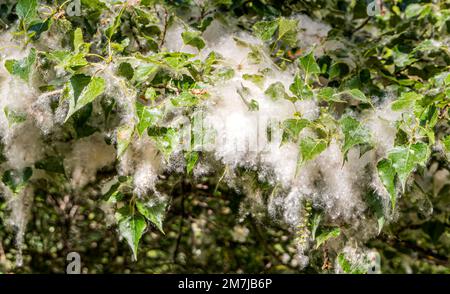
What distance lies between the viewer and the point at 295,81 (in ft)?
4.55

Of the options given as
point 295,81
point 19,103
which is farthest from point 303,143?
point 19,103

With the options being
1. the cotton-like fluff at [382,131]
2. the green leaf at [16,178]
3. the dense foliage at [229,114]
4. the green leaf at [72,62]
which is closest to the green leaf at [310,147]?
the dense foliage at [229,114]

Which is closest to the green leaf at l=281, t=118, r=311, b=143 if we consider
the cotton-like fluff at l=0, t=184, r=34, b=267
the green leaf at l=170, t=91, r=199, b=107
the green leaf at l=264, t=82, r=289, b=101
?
the green leaf at l=264, t=82, r=289, b=101

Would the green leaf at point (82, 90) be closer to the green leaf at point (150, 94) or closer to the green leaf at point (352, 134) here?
the green leaf at point (150, 94)

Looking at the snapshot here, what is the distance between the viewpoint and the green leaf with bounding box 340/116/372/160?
127 cm

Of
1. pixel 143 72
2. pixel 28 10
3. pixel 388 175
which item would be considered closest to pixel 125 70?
pixel 143 72

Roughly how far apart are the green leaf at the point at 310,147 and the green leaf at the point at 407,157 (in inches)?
5.8

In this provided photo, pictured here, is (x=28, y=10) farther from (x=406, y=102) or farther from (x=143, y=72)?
(x=406, y=102)

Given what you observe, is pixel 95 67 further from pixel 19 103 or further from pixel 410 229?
pixel 410 229

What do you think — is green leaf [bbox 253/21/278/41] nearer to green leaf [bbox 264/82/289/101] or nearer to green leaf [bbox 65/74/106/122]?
green leaf [bbox 264/82/289/101]

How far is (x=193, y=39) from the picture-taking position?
4.93ft

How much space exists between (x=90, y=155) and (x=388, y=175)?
912 mm

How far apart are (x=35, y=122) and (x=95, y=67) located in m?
0.29
